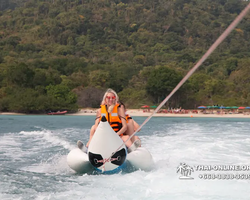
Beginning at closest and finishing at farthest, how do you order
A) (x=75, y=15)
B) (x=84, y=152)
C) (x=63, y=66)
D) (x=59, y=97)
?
(x=84, y=152) → (x=59, y=97) → (x=63, y=66) → (x=75, y=15)

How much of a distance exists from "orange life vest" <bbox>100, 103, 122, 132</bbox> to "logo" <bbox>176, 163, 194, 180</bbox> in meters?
1.20

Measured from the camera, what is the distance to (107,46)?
9419 centimetres

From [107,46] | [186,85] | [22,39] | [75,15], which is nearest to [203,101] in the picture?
[186,85]

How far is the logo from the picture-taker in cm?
541

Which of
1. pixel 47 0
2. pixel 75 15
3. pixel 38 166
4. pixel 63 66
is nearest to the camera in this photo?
pixel 38 166

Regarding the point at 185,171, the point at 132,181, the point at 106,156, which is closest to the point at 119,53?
the point at 185,171

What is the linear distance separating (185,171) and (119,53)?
76.7 metres

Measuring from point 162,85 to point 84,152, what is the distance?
3432cm

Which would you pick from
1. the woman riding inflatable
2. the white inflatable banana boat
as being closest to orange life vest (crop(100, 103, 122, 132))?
the woman riding inflatable

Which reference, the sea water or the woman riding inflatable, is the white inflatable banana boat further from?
the woman riding inflatable

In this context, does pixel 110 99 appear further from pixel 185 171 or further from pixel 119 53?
pixel 119 53

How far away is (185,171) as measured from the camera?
5934 mm

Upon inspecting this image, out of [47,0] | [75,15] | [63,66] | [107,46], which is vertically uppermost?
[47,0]

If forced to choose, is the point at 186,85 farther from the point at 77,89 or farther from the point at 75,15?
the point at 75,15
